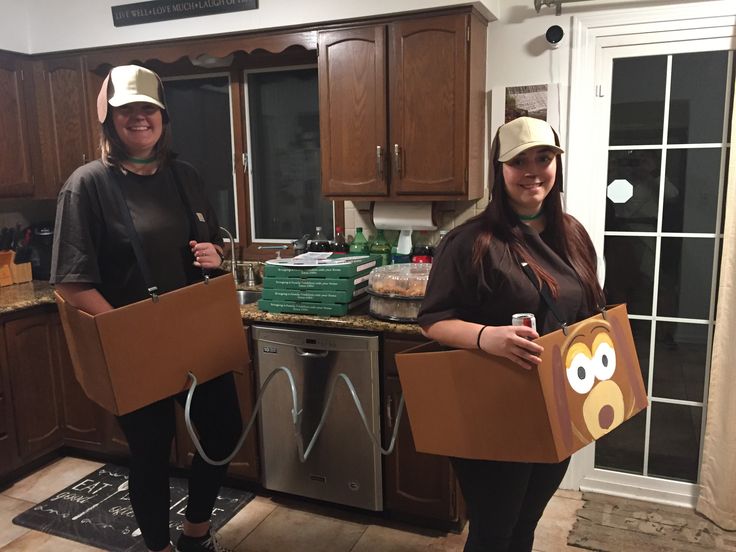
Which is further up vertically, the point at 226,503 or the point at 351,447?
the point at 351,447

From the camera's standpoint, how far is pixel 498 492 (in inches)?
58.5

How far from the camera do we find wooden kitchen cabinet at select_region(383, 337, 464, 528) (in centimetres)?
237

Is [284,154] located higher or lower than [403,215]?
higher

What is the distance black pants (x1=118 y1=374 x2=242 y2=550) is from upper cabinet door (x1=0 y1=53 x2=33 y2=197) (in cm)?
194

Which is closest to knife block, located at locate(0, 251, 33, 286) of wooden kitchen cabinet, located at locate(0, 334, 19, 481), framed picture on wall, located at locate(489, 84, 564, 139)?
wooden kitchen cabinet, located at locate(0, 334, 19, 481)

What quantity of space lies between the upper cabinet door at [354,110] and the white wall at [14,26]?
1.70 m

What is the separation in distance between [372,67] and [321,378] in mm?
1333

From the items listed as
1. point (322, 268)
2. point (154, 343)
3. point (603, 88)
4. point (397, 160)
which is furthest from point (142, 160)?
point (603, 88)

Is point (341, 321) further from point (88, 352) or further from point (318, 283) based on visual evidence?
point (88, 352)

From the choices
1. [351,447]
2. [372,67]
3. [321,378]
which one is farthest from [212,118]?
[351,447]

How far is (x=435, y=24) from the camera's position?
2.48 metres

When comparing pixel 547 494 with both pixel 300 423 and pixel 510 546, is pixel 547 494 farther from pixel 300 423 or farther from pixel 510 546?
pixel 300 423

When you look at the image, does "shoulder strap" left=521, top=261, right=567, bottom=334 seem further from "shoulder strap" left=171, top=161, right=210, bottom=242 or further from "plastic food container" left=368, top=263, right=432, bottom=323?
"shoulder strap" left=171, top=161, right=210, bottom=242

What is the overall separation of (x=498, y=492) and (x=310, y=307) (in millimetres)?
1235
